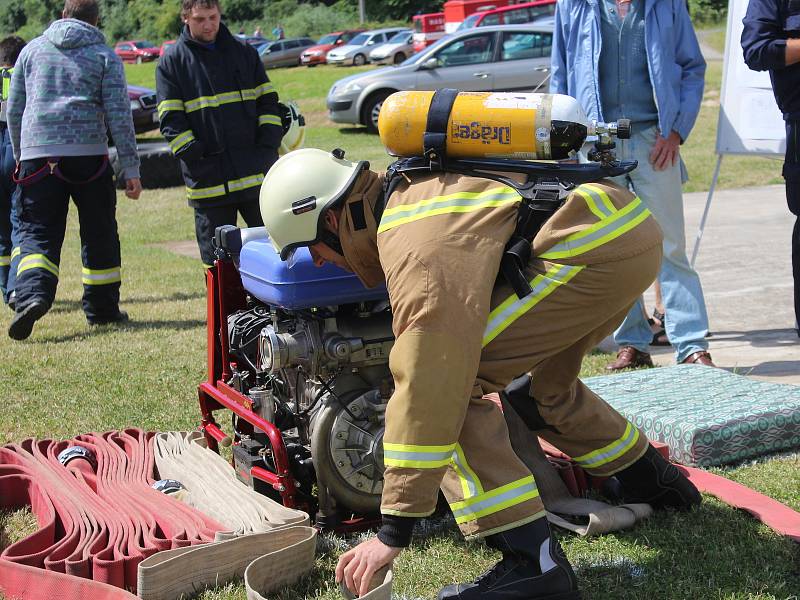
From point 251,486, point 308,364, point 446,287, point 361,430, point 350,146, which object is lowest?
point 350,146

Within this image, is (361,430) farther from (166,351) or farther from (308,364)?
(166,351)

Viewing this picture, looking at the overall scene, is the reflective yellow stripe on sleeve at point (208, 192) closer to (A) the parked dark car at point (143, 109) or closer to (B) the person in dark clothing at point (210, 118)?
(B) the person in dark clothing at point (210, 118)

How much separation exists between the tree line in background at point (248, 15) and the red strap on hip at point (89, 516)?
182 feet

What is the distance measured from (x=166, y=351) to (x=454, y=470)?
3999 mm

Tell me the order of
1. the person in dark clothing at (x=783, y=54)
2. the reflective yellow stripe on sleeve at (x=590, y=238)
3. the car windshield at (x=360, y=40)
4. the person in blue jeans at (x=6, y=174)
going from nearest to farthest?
the reflective yellow stripe on sleeve at (x=590, y=238) < the person in dark clothing at (x=783, y=54) < the person in blue jeans at (x=6, y=174) < the car windshield at (x=360, y=40)

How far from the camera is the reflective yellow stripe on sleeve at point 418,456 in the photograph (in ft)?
9.66

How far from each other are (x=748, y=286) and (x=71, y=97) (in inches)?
201

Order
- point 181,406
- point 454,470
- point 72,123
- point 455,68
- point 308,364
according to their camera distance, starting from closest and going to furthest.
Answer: point 454,470 → point 308,364 → point 181,406 → point 72,123 → point 455,68

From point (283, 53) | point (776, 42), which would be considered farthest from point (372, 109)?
point (283, 53)

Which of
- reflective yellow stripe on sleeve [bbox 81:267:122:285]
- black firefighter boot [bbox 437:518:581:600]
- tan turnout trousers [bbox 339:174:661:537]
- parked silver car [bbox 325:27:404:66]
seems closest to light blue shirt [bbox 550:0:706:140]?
tan turnout trousers [bbox 339:174:661:537]

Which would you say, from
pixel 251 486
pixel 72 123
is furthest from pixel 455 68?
pixel 251 486

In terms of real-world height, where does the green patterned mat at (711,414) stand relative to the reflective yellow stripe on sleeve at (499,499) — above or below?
below

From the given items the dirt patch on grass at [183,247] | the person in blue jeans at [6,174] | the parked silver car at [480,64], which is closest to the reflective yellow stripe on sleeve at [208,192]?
the person in blue jeans at [6,174]

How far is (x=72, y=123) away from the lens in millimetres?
7645
